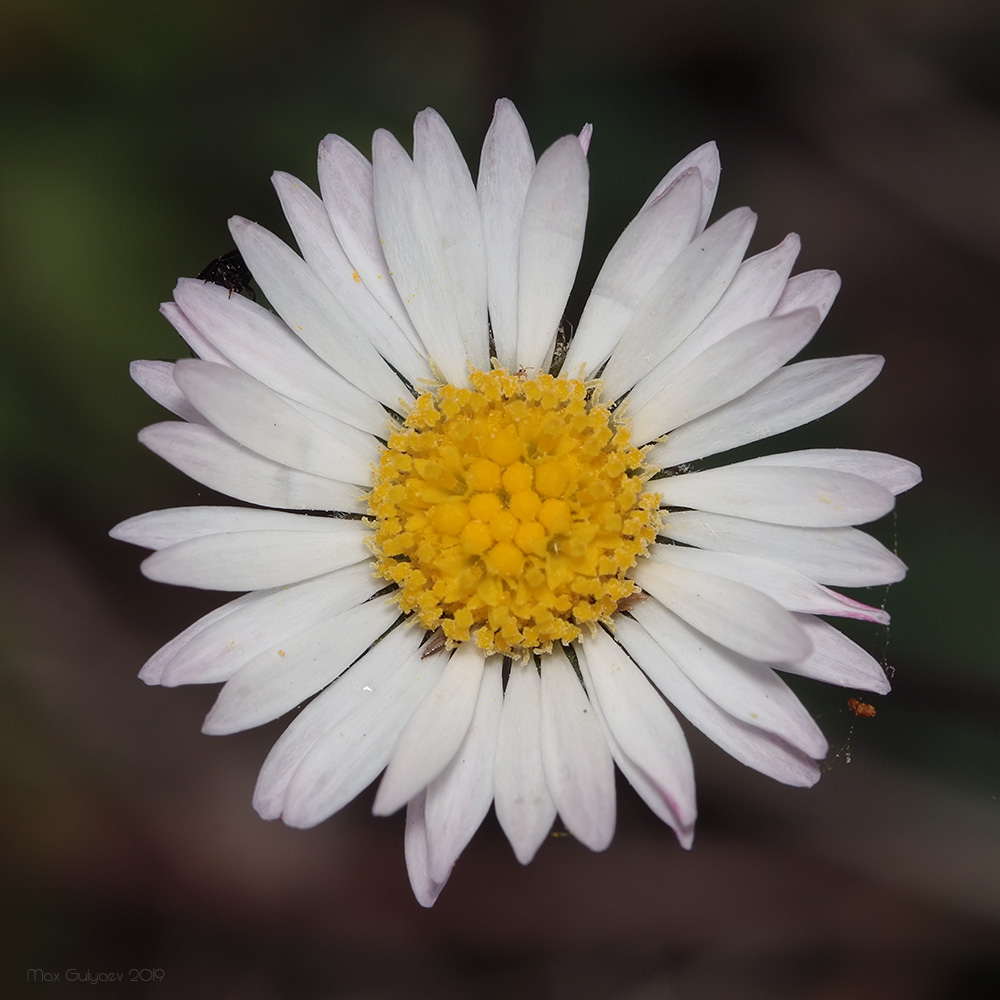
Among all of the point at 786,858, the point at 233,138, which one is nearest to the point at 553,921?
the point at 786,858

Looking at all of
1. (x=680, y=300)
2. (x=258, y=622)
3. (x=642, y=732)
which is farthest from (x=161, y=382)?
(x=642, y=732)

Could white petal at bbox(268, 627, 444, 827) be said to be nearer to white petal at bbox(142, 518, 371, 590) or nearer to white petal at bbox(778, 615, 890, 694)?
white petal at bbox(142, 518, 371, 590)

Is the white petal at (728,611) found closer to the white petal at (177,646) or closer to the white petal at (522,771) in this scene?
the white petal at (522,771)

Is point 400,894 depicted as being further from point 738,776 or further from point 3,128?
point 3,128

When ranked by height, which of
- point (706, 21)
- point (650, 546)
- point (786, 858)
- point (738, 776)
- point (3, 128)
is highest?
point (706, 21)

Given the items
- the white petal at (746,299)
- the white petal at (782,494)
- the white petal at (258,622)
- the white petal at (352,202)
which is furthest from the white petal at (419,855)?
the white petal at (352,202)

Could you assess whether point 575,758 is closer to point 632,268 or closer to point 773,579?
point 773,579

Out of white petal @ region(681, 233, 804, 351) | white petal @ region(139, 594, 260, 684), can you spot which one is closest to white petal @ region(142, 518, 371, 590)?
white petal @ region(139, 594, 260, 684)
